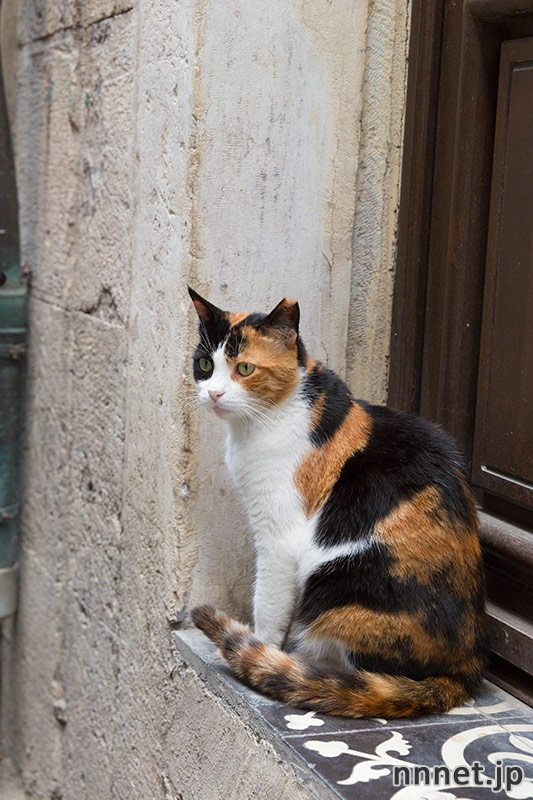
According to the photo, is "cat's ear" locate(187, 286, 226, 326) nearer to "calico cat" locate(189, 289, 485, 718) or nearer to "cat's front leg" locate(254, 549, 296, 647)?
"calico cat" locate(189, 289, 485, 718)

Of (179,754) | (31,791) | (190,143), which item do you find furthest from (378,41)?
(31,791)

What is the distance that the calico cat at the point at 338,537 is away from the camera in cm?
153

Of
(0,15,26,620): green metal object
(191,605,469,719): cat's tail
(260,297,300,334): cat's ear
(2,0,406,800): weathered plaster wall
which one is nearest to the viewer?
(191,605,469,719): cat's tail

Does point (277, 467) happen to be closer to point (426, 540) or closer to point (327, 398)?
point (327, 398)

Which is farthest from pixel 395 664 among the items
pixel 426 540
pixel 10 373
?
pixel 10 373

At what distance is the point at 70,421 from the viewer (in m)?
2.78

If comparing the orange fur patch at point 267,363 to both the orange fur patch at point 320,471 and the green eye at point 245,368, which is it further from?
the orange fur patch at point 320,471

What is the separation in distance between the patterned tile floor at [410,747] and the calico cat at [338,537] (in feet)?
0.11

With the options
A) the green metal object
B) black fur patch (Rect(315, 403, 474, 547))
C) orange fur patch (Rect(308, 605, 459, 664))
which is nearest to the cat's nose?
black fur patch (Rect(315, 403, 474, 547))

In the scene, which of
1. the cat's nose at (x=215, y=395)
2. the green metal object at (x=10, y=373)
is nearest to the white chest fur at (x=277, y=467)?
the cat's nose at (x=215, y=395)

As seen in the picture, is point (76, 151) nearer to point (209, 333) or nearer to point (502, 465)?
point (209, 333)

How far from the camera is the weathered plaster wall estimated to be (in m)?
1.90

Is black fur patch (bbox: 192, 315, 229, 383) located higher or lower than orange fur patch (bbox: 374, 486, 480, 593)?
higher

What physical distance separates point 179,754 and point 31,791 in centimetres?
147
